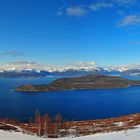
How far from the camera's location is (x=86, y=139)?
20.4m

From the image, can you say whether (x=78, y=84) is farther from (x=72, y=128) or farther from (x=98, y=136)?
(x=98, y=136)

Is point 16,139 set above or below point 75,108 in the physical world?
above

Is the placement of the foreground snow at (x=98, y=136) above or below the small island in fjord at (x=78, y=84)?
above

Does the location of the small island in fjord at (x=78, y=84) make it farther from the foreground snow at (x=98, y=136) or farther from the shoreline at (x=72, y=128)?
the foreground snow at (x=98, y=136)

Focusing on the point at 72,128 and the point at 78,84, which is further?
the point at 78,84

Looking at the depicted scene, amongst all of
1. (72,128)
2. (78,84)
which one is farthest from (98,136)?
(78,84)

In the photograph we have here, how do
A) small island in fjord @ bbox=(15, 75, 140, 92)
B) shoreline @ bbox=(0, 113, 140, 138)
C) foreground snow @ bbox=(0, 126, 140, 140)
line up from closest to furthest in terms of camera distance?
1. foreground snow @ bbox=(0, 126, 140, 140)
2. shoreline @ bbox=(0, 113, 140, 138)
3. small island in fjord @ bbox=(15, 75, 140, 92)

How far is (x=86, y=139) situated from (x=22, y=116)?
162 feet

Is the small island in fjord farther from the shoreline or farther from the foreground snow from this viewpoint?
the foreground snow

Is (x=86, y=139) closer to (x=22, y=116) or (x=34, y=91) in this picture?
(x=22, y=116)

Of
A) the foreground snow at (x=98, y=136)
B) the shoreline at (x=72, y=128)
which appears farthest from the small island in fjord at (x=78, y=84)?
the foreground snow at (x=98, y=136)

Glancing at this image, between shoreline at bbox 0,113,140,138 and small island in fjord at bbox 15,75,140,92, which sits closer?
shoreline at bbox 0,113,140,138

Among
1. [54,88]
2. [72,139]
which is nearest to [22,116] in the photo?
[72,139]

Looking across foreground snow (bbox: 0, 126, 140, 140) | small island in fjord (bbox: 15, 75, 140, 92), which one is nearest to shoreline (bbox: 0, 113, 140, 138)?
foreground snow (bbox: 0, 126, 140, 140)
